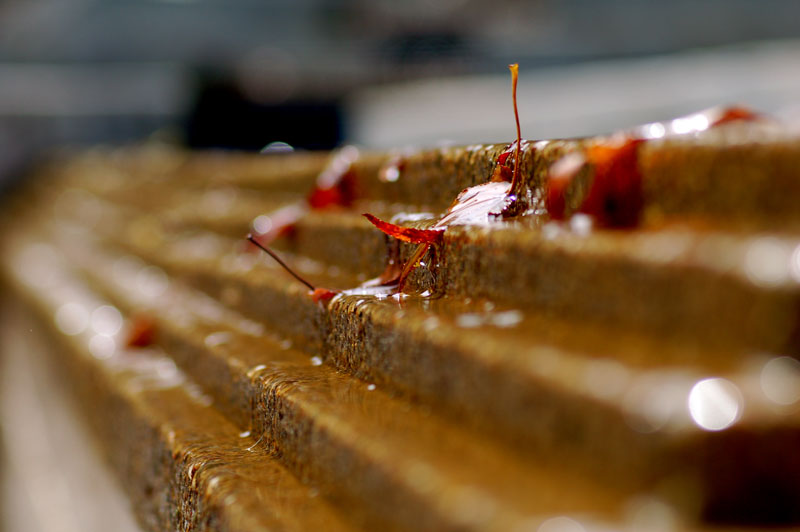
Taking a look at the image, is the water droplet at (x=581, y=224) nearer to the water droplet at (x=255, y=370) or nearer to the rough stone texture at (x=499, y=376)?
the rough stone texture at (x=499, y=376)

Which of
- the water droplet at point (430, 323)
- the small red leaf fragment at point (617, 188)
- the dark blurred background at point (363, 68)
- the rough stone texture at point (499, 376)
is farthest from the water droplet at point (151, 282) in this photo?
the dark blurred background at point (363, 68)

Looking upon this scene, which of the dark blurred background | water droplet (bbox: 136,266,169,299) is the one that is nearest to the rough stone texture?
water droplet (bbox: 136,266,169,299)

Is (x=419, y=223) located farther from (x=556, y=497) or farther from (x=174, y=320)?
(x=174, y=320)

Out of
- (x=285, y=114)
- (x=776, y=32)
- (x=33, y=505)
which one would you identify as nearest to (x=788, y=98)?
(x=285, y=114)

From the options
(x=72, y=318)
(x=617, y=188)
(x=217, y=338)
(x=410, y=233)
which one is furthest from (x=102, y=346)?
(x=617, y=188)

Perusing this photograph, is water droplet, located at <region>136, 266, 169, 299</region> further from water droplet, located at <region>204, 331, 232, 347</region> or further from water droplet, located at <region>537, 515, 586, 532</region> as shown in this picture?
water droplet, located at <region>537, 515, 586, 532</region>
